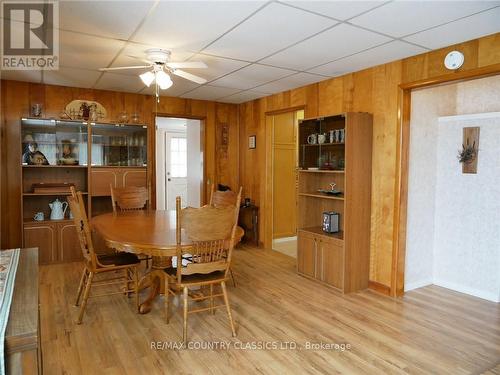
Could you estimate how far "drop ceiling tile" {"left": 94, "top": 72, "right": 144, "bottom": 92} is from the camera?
4.26m

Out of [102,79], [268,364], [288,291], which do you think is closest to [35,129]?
[102,79]

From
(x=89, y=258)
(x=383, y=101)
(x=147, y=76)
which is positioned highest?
(x=147, y=76)

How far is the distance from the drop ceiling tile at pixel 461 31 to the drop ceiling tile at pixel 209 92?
8.82 feet

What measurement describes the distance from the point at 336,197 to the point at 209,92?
2556 mm

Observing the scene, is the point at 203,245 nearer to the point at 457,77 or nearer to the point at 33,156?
the point at 457,77

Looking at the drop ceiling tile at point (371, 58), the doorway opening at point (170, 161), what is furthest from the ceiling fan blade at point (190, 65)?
the doorway opening at point (170, 161)

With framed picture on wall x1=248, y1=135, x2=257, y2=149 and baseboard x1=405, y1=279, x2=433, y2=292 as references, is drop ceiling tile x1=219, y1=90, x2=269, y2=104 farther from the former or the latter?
baseboard x1=405, y1=279, x2=433, y2=292

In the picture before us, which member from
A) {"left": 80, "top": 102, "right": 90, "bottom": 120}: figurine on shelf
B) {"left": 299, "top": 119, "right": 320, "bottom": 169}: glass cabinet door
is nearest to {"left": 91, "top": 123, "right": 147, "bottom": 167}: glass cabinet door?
{"left": 80, "top": 102, "right": 90, "bottom": 120}: figurine on shelf

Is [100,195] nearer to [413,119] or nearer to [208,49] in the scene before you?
[208,49]

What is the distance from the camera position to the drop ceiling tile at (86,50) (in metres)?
3.01

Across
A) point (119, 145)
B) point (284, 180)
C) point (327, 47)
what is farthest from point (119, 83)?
point (284, 180)

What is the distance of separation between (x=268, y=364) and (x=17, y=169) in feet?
A: 13.6

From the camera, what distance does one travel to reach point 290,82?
4.57 metres

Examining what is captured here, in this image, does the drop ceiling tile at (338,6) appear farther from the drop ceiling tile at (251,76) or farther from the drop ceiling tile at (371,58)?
the drop ceiling tile at (251,76)
